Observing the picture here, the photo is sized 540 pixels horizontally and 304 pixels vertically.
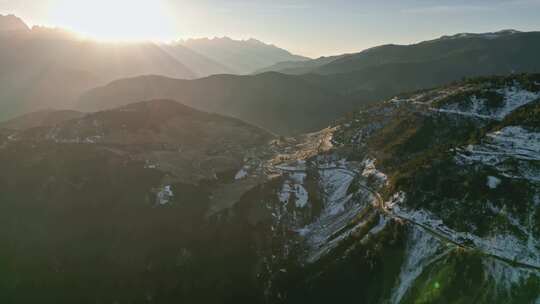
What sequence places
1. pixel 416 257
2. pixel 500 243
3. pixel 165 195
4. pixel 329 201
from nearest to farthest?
pixel 500 243
pixel 416 257
pixel 329 201
pixel 165 195

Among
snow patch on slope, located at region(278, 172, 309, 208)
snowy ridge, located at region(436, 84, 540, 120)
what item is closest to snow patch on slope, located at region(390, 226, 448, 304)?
snow patch on slope, located at region(278, 172, 309, 208)

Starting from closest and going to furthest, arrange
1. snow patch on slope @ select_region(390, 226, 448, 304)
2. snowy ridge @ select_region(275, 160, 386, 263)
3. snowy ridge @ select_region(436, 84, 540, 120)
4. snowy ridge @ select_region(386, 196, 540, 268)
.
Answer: snowy ridge @ select_region(386, 196, 540, 268)
snow patch on slope @ select_region(390, 226, 448, 304)
snowy ridge @ select_region(275, 160, 386, 263)
snowy ridge @ select_region(436, 84, 540, 120)

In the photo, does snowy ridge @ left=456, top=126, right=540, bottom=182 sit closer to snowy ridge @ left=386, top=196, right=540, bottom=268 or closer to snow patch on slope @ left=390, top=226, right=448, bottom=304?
snowy ridge @ left=386, top=196, right=540, bottom=268

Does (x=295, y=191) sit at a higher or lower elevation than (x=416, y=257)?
higher

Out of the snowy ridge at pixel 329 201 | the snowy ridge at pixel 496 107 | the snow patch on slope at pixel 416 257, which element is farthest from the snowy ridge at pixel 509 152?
the snowy ridge at pixel 496 107

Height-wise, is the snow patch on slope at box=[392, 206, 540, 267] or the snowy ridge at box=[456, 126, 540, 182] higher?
the snowy ridge at box=[456, 126, 540, 182]

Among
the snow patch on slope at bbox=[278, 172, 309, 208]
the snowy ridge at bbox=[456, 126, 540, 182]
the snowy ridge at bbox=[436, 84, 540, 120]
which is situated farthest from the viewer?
the snowy ridge at bbox=[436, 84, 540, 120]

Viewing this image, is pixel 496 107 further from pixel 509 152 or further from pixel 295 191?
pixel 295 191

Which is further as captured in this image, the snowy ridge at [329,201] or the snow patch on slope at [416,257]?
the snowy ridge at [329,201]

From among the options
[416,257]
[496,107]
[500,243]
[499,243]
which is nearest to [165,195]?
[416,257]

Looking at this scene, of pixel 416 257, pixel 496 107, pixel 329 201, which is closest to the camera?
pixel 416 257

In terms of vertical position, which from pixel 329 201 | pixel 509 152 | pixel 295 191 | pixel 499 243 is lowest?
pixel 329 201

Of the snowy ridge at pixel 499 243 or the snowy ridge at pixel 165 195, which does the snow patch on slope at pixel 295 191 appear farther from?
the snowy ridge at pixel 499 243
